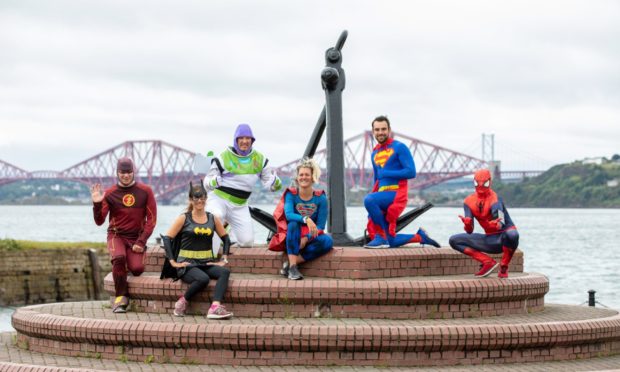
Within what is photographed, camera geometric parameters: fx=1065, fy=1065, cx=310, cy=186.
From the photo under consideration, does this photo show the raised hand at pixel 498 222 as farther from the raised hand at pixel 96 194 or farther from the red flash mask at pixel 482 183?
the raised hand at pixel 96 194

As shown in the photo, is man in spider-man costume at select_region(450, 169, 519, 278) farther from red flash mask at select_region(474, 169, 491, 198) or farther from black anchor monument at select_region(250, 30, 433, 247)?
black anchor monument at select_region(250, 30, 433, 247)

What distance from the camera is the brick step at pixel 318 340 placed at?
324 inches

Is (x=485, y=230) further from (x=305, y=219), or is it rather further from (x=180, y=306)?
(x=180, y=306)

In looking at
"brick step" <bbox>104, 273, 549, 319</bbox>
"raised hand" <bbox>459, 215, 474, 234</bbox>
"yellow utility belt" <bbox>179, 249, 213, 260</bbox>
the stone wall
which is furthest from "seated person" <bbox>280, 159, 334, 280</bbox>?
the stone wall

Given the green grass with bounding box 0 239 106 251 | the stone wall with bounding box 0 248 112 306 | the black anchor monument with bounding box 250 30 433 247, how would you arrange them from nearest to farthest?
the black anchor monument with bounding box 250 30 433 247 < the stone wall with bounding box 0 248 112 306 < the green grass with bounding box 0 239 106 251

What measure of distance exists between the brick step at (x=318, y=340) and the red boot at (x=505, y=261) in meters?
0.64

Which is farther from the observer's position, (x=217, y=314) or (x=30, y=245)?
(x=30, y=245)

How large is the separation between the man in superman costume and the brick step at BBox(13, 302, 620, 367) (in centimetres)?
155

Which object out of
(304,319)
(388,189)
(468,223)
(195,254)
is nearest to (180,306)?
(195,254)

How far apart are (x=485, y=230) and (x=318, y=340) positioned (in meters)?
2.06

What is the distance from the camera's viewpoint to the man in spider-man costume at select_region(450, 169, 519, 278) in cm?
927

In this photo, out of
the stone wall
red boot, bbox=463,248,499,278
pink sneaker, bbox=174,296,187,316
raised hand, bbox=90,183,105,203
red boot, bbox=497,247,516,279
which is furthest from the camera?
the stone wall

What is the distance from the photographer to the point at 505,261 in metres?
9.40

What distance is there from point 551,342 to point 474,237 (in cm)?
125
